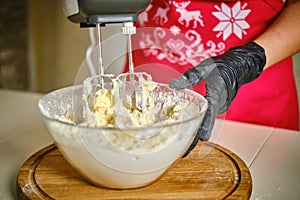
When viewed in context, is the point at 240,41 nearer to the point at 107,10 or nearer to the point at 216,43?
the point at 216,43

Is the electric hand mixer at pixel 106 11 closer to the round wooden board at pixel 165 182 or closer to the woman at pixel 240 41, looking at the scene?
the round wooden board at pixel 165 182

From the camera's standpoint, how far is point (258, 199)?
28.9 inches

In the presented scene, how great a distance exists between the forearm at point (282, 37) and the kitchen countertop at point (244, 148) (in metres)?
0.15

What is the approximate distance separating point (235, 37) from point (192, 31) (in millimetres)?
93

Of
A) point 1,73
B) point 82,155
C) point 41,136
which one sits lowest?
point 1,73

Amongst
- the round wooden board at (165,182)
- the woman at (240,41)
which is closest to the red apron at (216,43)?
the woman at (240,41)

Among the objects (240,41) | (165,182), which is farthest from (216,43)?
(165,182)

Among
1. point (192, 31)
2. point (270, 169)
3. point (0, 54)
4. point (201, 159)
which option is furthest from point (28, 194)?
point (0, 54)

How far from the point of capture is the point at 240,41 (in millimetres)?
1068

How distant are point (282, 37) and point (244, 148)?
0.84 feet

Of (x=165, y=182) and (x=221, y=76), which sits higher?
(x=221, y=76)

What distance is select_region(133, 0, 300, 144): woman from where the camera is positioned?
1017mm

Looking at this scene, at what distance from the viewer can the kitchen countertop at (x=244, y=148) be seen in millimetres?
770

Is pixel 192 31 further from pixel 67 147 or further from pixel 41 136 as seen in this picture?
pixel 67 147
